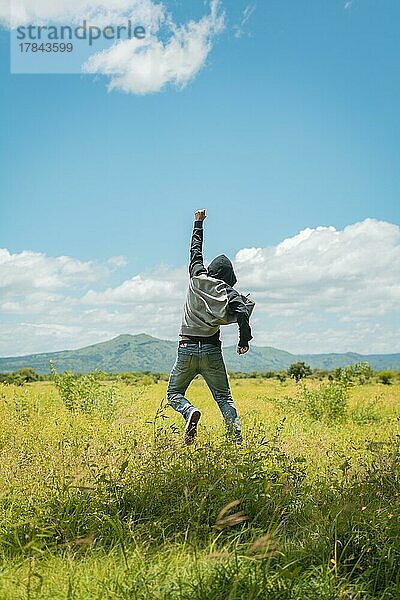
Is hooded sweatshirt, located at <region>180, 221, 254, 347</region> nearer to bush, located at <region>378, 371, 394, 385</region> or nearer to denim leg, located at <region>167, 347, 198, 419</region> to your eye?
denim leg, located at <region>167, 347, 198, 419</region>

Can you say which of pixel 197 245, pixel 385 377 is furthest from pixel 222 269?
pixel 385 377

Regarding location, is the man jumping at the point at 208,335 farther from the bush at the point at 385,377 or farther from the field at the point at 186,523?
the bush at the point at 385,377

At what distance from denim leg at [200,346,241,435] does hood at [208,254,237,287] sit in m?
0.89

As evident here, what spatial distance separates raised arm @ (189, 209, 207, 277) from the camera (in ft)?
28.9

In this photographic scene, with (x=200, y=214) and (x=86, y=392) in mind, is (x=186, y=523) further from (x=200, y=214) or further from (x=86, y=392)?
(x=86, y=392)

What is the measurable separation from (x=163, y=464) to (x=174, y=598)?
219 centimetres

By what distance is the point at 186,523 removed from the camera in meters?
5.11

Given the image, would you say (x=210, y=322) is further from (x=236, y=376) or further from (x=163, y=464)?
(x=236, y=376)

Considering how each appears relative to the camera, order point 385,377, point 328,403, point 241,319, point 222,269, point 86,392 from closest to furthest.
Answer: point 241,319 → point 222,269 → point 86,392 → point 328,403 → point 385,377

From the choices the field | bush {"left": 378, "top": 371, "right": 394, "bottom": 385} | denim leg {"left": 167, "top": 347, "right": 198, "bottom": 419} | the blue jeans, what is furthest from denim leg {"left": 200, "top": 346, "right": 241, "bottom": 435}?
bush {"left": 378, "top": 371, "right": 394, "bottom": 385}

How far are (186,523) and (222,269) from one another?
4112 millimetres

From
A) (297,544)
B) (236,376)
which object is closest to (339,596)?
(297,544)

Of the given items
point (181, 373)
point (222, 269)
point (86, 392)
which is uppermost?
point (222, 269)

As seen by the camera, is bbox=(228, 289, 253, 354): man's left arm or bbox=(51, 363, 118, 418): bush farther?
bbox=(51, 363, 118, 418): bush
